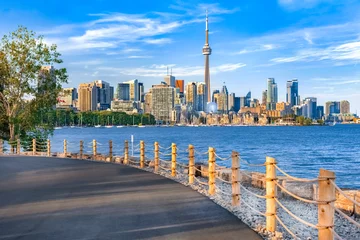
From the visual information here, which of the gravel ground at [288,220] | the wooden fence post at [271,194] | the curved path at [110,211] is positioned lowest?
the gravel ground at [288,220]

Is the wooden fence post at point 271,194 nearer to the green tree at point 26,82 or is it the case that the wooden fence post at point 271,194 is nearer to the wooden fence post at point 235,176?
the wooden fence post at point 235,176

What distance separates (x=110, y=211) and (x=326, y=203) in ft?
16.5

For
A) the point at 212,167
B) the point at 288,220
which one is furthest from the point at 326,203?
the point at 212,167

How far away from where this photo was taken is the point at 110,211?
30.3ft

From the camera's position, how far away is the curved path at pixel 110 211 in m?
7.36

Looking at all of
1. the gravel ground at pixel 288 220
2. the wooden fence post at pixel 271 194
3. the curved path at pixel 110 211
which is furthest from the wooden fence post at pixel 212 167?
the wooden fence post at pixel 271 194

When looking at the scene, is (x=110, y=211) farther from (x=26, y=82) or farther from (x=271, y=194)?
(x=26, y=82)

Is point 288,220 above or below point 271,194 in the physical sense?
below

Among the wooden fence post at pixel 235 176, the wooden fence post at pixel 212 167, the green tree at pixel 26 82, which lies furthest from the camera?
the green tree at pixel 26 82

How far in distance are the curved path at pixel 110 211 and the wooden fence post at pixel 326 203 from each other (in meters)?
1.64

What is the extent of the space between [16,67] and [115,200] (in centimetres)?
2639

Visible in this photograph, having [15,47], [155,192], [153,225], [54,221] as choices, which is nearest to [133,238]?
[153,225]

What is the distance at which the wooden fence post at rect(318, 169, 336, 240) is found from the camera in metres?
5.81

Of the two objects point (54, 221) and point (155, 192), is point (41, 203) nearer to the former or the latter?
point (54, 221)
